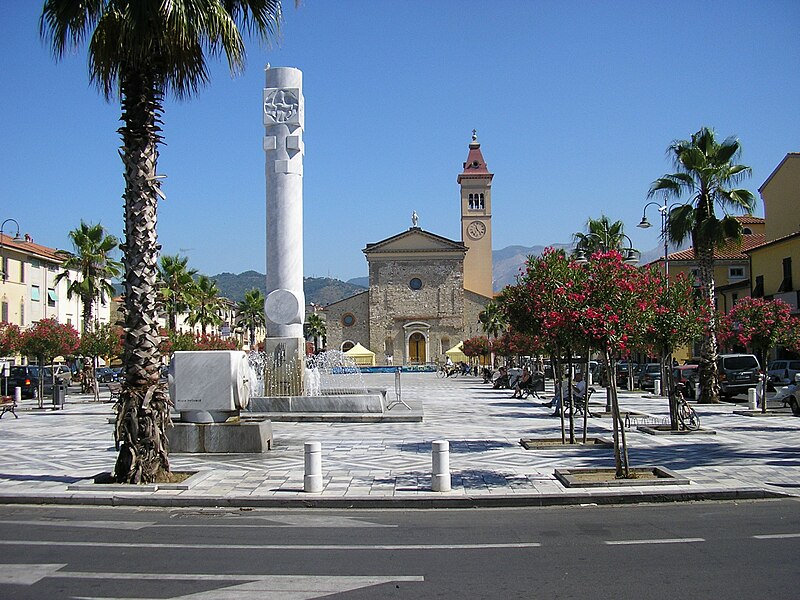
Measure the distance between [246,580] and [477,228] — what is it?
101441mm

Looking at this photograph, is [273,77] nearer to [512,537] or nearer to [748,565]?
[512,537]

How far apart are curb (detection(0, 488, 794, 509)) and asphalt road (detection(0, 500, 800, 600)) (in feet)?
0.99

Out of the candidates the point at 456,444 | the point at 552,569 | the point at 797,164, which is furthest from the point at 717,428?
the point at 797,164

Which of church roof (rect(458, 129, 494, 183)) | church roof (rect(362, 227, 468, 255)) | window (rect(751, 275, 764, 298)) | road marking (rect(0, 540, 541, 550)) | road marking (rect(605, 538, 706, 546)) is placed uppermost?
church roof (rect(458, 129, 494, 183))

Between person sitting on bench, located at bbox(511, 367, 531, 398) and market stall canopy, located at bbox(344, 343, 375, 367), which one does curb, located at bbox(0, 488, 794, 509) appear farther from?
market stall canopy, located at bbox(344, 343, 375, 367)

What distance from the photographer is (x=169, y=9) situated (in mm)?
11656

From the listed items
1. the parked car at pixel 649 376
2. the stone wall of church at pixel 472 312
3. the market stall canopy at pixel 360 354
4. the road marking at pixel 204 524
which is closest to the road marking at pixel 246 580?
the road marking at pixel 204 524

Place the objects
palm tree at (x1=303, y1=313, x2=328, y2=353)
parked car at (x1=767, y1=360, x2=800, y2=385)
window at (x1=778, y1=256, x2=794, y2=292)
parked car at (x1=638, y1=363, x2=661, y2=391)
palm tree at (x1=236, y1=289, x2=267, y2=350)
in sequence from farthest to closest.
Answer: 1. palm tree at (x1=303, y1=313, x2=328, y2=353)
2. palm tree at (x1=236, y1=289, x2=267, y2=350)
3. window at (x1=778, y1=256, x2=794, y2=292)
4. parked car at (x1=638, y1=363, x2=661, y2=391)
5. parked car at (x1=767, y1=360, x2=800, y2=385)

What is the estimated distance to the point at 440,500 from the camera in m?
11.2

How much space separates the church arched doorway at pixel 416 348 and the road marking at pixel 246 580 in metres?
90.4

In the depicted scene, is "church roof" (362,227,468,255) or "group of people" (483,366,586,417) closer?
"group of people" (483,366,586,417)

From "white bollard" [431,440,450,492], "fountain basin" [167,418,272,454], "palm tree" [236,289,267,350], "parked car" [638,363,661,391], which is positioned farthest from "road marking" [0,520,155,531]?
"palm tree" [236,289,267,350]

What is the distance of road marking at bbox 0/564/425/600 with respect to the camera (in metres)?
6.67

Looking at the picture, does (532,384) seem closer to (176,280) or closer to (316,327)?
(176,280)
